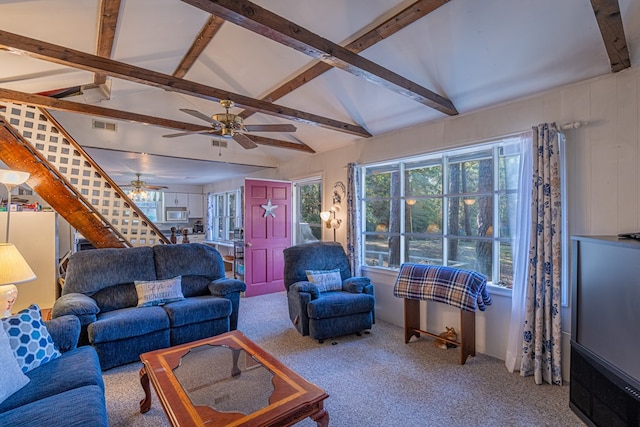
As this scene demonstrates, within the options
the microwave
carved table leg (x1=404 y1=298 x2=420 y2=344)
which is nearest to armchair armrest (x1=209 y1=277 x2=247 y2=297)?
carved table leg (x1=404 y1=298 x2=420 y2=344)

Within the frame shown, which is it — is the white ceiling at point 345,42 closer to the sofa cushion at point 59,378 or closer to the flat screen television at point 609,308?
the flat screen television at point 609,308

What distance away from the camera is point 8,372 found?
1.67 m

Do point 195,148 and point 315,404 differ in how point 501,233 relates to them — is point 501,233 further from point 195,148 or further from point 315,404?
point 195,148

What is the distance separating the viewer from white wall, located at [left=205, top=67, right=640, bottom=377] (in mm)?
2279

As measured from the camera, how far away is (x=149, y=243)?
4.64 meters

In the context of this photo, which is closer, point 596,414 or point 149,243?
point 596,414

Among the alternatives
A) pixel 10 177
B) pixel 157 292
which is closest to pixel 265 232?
pixel 157 292

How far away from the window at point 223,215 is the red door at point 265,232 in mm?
1887

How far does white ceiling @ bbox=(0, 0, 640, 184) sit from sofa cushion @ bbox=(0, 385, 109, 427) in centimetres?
241

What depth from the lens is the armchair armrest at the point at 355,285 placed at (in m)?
3.71

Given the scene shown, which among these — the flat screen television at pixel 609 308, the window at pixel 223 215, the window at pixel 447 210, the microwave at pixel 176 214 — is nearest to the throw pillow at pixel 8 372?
the flat screen television at pixel 609 308

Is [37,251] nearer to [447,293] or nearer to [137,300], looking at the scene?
[137,300]

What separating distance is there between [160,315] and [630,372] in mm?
3578

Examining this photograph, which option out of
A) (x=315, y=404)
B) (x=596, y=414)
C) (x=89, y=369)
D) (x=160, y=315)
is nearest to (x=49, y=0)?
(x=89, y=369)
